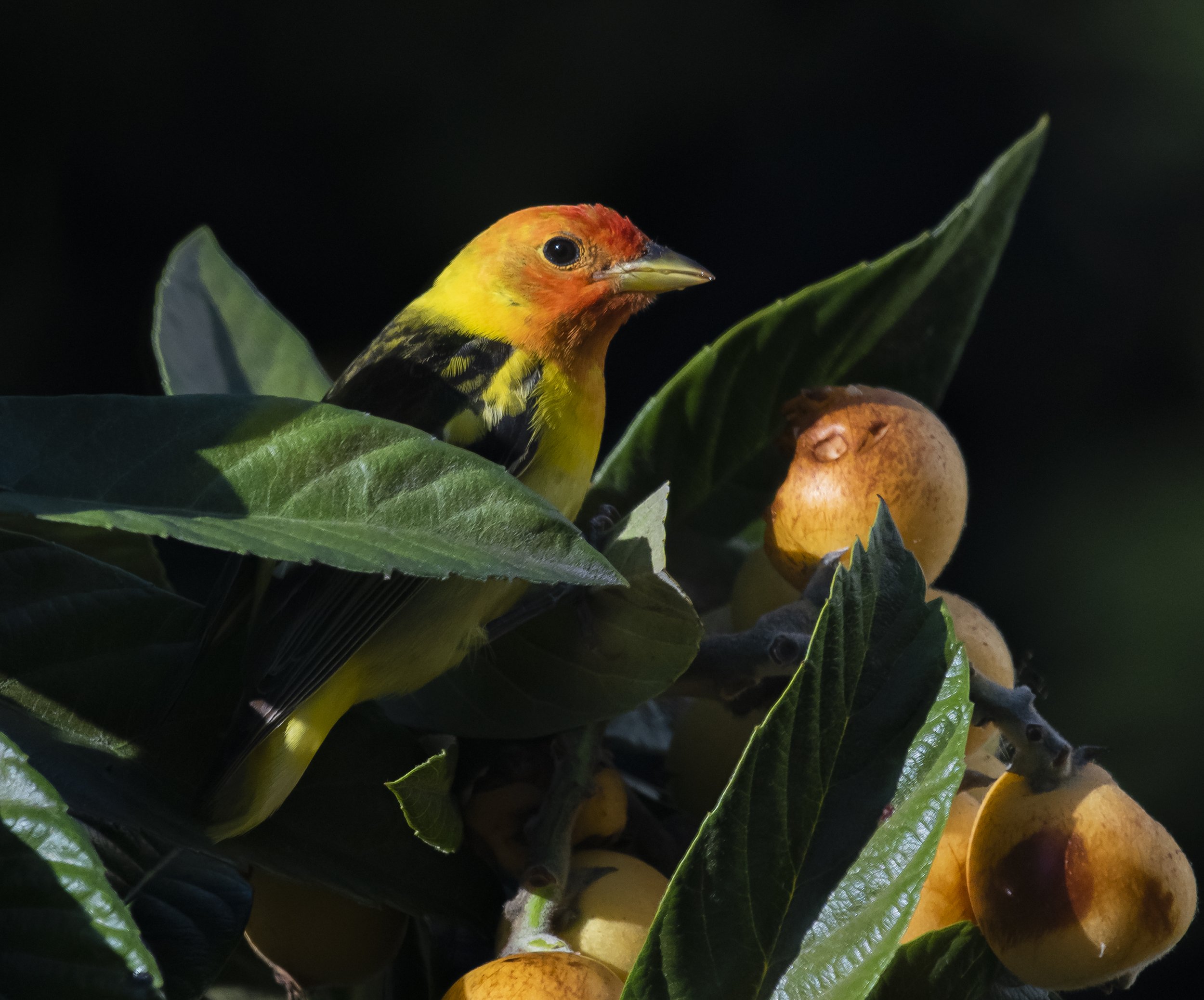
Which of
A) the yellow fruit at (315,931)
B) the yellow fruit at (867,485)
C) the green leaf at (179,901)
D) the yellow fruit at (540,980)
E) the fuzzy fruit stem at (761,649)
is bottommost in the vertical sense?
the yellow fruit at (315,931)

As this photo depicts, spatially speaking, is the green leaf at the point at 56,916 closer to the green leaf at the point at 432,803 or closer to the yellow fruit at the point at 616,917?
the green leaf at the point at 432,803

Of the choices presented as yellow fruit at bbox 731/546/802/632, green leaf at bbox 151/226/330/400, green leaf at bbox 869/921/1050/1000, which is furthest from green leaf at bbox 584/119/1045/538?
green leaf at bbox 869/921/1050/1000

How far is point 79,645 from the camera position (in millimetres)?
693

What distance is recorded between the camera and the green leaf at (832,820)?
56 cm

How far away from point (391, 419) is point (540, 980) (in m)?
0.54

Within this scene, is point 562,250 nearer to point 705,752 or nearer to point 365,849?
point 705,752

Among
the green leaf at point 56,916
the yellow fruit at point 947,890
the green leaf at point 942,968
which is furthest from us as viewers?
the yellow fruit at point 947,890

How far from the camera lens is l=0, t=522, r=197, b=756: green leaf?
0.68 metres

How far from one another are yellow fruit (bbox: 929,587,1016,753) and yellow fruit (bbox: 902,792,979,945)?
72 mm

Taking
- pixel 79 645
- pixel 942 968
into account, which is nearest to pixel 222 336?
pixel 79 645

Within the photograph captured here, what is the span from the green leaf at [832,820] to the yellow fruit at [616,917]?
0.08 meters

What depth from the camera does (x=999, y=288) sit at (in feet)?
9.02

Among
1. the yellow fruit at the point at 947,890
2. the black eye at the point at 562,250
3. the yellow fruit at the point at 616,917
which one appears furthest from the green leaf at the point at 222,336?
the yellow fruit at the point at 947,890

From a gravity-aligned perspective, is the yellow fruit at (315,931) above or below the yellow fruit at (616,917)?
below
